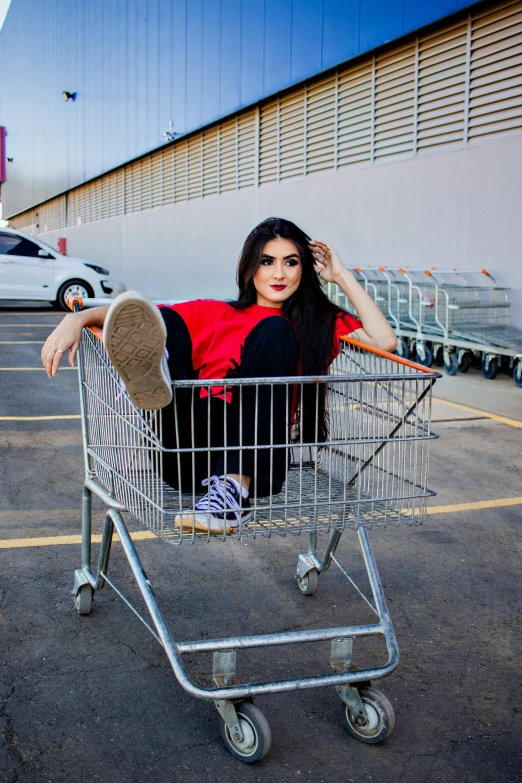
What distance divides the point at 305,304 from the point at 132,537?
167 cm

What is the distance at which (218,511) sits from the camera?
2463mm

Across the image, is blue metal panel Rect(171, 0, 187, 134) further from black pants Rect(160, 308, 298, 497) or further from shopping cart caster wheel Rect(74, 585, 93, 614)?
black pants Rect(160, 308, 298, 497)

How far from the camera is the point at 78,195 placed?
101ft

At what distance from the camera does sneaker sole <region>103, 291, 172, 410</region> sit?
2.12 m

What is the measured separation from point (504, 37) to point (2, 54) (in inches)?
1759

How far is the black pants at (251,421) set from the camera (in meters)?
2.64

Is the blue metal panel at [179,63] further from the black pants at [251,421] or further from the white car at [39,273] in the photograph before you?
the black pants at [251,421]

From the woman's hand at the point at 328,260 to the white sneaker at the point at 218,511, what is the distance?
0.96m

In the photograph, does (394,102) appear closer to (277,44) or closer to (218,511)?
(277,44)

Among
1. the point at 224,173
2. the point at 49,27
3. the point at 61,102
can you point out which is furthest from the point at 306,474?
the point at 49,27

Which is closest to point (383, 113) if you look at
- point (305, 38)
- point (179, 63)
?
point (305, 38)

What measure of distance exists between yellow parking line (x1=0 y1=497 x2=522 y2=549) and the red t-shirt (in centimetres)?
143

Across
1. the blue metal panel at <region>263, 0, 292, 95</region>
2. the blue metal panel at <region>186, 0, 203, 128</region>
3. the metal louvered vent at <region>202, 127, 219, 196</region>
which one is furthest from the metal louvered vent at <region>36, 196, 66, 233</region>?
the blue metal panel at <region>263, 0, 292, 95</region>

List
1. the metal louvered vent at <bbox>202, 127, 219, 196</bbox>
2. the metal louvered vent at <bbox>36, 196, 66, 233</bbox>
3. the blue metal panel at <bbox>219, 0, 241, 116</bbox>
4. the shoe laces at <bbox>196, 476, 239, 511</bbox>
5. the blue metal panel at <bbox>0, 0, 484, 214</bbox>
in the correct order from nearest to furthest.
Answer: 1. the shoe laces at <bbox>196, 476, 239, 511</bbox>
2. the blue metal panel at <bbox>0, 0, 484, 214</bbox>
3. the blue metal panel at <bbox>219, 0, 241, 116</bbox>
4. the metal louvered vent at <bbox>202, 127, 219, 196</bbox>
5. the metal louvered vent at <bbox>36, 196, 66, 233</bbox>
